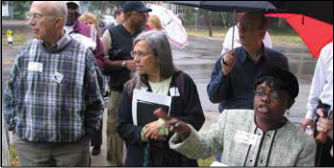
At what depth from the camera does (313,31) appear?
12.5 ft

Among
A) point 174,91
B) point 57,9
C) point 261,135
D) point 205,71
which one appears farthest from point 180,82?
point 205,71

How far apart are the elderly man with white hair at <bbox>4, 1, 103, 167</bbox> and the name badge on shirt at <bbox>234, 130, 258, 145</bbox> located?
112cm

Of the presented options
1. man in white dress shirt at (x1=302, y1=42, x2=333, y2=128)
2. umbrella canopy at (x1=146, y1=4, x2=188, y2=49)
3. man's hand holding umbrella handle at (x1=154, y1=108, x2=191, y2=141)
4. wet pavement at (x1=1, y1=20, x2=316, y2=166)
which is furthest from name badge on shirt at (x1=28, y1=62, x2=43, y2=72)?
umbrella canopy at (x1=146, y1=4, x2=188, y2=49)

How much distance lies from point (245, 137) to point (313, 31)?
1.74m

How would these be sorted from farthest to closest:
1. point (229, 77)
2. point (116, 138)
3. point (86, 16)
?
point (86, 16) → point (116, 138) → point (229, 77)

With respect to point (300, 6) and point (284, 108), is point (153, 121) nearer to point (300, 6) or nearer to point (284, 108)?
point (284, 108)

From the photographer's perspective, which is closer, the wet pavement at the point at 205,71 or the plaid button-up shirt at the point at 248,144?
the plaid button-up shirt at the point at 248,144

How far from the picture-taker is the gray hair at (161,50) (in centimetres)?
291

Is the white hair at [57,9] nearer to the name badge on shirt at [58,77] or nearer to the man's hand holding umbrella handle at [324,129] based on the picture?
the name badge on shirt at [58,77]

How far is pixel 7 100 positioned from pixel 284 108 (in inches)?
69.7

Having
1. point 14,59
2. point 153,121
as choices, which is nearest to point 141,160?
point 153,121

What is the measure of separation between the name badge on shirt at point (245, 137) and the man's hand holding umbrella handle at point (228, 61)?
2.17 ft

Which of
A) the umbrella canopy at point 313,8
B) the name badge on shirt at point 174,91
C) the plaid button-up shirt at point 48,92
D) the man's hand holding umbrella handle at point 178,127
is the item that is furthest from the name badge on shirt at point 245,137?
the plaid button-up shirt at point 48,92

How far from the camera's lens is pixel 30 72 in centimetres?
294
